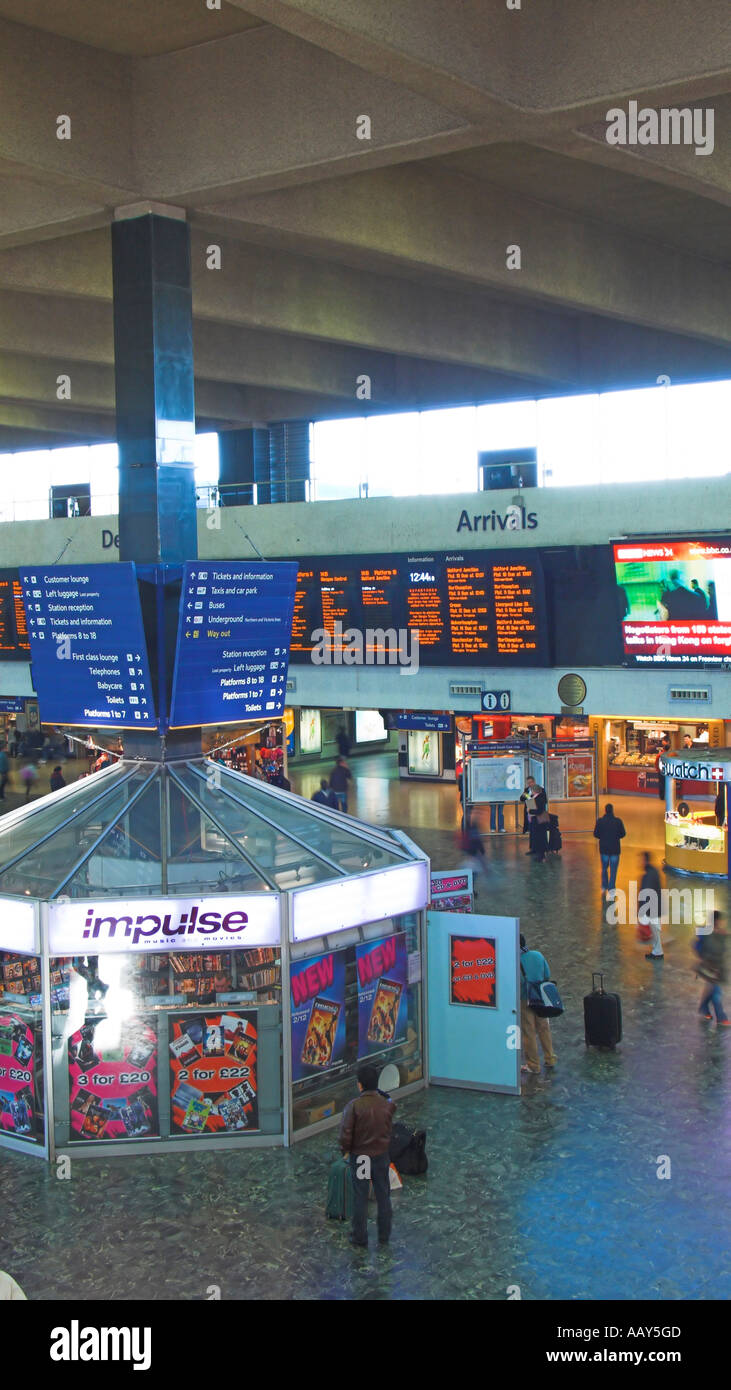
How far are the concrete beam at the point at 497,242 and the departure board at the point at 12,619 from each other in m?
11.0

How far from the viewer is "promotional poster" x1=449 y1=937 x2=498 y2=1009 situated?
10445 mm

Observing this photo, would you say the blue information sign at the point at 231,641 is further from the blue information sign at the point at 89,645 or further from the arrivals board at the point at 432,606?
the arrivals board at the point at 432,606

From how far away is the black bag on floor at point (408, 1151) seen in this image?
881 centimetres

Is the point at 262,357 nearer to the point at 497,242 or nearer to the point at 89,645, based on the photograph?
the point at 497,242

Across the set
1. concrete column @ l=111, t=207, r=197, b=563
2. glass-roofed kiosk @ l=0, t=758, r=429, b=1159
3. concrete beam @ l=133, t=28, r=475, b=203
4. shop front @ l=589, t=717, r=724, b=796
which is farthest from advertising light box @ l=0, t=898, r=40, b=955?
shop front @ l=589, t=717, r=724, b=796

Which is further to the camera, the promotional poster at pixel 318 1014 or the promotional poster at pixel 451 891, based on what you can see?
the promotional poster at pixel 451 891

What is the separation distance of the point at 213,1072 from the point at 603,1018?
3574 mm

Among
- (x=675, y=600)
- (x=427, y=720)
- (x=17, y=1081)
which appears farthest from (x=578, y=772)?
(x=17, y=1081)

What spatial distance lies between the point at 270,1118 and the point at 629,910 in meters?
7.66

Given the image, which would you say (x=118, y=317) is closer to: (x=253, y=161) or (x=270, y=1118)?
(x=253, y=161)

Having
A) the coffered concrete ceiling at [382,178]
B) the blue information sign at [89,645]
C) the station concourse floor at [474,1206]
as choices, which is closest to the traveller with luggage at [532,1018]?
the station concourse floor at [474,1206]

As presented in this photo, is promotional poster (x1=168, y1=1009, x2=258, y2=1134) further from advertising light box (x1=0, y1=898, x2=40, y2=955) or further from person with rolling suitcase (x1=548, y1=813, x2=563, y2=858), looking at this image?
person with rolling suitcase (x1=548, y1=813, x2=563, y2=858)

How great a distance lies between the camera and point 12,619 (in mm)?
23953
